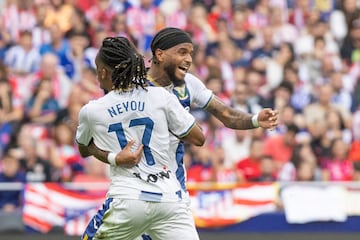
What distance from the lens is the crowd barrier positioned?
12.4 meters

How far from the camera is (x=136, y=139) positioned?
6938mm

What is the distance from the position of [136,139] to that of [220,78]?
8.25m

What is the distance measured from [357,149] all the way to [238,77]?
6.56ft

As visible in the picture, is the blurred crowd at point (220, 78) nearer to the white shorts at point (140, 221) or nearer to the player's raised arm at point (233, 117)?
the player's raised arm at point (233, 117)

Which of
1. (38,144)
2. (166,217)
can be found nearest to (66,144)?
(38,144)

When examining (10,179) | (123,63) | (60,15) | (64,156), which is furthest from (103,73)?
(60,15)

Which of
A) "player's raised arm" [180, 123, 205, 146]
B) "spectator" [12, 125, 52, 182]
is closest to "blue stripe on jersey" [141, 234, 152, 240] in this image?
"player's raised arm" [180, 123, 205, 146]

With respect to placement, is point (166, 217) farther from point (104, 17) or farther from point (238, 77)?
point (104, 17)

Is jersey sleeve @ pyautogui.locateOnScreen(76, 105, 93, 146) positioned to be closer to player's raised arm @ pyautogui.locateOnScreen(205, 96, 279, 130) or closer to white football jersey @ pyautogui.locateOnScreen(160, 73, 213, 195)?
white football jersey @ pyautogui.locateOnScreen(160, 73, 213, 195)

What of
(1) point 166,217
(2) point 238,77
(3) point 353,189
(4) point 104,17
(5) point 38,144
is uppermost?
(4) point 104,17

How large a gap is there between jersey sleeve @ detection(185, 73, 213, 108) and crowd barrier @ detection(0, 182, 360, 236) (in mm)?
4789

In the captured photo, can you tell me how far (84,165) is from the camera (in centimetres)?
1340

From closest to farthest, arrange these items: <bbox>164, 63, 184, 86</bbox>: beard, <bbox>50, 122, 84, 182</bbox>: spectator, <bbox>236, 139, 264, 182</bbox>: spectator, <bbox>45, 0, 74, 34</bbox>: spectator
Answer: <bbox>164, 63, 184, 86</bbox>: beard → <bbox>50, 122, 84, 182</bbox>: spectator → <bbox>236, 139, 264, 182</bbox>: spectator → <bbox>45, 0, 74, 34</bbox>: spectator

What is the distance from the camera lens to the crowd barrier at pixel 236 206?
12438mm
